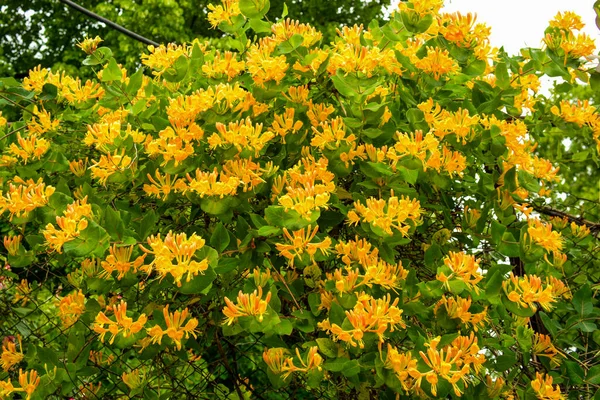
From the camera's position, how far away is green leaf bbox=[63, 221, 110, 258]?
4.38 ft

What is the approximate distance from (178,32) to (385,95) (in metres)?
8.54

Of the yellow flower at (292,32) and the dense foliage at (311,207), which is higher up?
the yellow flower at (292,32)

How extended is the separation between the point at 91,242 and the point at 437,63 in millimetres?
1014

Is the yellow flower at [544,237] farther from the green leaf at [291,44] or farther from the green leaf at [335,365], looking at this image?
the green leaf at [291,44]

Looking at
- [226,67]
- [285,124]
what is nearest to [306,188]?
[285,124]

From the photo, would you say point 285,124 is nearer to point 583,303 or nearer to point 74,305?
point 74,305

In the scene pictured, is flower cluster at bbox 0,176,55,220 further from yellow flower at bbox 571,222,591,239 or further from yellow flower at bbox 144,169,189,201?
yellow flower at bbox 571,222,591,239

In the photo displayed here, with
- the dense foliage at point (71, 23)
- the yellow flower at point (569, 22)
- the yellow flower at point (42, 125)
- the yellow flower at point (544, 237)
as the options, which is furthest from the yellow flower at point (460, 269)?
the dense foliage at point (71, 23)

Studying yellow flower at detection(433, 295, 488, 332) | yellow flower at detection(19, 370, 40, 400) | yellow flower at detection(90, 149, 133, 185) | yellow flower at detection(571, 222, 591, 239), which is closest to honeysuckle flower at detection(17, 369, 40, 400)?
yellow flower at detection(19, 370, 40, 400)

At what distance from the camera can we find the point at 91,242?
4.45 feet

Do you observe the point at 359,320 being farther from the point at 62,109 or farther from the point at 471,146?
the point at 62,109

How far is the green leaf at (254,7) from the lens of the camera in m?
1.83

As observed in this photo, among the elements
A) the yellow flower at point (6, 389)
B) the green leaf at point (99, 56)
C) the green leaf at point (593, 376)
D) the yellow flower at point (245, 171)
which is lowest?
the yellow flower at point (6, 389)

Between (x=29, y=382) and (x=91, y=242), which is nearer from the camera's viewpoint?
(x=91, y=242)
